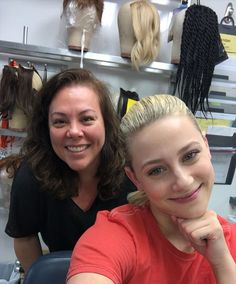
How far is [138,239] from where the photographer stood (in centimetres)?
66

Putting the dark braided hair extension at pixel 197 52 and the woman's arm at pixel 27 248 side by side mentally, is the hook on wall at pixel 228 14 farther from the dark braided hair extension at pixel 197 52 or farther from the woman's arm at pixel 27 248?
the woman's arm at pixel 27 248

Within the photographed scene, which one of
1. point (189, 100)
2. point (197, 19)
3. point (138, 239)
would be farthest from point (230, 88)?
point (138, 239)

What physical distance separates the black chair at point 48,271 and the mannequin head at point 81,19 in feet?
3.51

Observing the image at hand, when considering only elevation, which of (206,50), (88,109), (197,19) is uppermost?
(197,19)

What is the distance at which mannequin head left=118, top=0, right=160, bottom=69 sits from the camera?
1488 millimetres

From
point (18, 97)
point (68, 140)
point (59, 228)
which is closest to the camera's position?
point (68, 140)

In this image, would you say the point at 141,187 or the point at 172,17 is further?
the point at 172,17

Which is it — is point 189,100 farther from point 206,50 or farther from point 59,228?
point 59,228

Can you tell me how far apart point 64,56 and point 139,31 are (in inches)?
16.2

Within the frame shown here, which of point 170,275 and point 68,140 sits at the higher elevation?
point 68,140

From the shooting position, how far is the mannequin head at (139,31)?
1.49 metres

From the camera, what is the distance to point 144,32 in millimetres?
1503

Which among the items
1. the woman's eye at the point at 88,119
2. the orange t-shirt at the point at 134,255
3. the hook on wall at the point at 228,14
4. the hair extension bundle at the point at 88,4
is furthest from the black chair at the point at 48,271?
the hook on wall at the point at 228,14

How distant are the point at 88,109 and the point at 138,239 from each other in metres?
0.50
